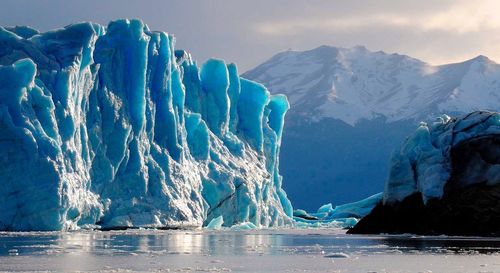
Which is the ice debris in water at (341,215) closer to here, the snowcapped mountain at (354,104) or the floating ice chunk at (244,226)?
the floating ice chunk at (244,226)

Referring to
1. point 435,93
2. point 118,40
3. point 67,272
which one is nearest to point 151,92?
point 118,40

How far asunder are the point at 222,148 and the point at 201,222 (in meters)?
7.50

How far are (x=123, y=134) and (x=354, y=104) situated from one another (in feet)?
297

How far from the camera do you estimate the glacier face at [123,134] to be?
111ft

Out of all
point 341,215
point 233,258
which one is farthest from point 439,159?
point 341,215

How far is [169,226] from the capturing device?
136 ft

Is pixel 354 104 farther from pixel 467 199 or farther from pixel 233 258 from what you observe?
pixel 233 258

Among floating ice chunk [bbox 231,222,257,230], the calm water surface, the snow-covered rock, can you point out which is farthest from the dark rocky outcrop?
floating ice chunk [bbox 231,222,257,230]

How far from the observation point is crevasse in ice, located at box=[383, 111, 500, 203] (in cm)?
3250

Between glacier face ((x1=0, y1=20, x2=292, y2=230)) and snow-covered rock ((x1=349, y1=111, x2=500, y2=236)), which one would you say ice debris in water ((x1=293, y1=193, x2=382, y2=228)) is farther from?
snow-covered rock ((x1=349, y1=111, x2=500, y2=236))

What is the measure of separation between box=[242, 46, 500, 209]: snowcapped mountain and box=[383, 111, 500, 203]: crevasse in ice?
7022 cm

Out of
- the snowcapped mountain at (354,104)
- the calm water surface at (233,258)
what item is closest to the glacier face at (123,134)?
the calm water surface at (233,258)

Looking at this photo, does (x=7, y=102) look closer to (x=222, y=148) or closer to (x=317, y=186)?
(x=222, y=148)

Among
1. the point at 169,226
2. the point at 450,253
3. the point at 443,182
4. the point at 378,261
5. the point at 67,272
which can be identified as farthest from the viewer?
the point at 169,226
